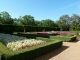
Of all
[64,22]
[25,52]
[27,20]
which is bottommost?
A: [25,52]

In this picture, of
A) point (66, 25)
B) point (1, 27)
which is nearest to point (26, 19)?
point (66, 25)

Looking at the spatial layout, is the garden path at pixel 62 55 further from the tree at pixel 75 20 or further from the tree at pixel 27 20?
the tree at pixel 27 20

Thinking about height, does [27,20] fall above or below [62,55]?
above

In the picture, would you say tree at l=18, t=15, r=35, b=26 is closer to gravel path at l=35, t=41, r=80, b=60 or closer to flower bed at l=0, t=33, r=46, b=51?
flower bed at l=0, t=33, r=46, b=51

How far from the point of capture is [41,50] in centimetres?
623

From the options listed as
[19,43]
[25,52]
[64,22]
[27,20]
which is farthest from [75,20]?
[25,52]

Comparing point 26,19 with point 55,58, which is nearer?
point 55,58

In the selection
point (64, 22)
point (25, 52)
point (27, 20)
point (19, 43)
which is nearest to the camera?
point (25, 52)

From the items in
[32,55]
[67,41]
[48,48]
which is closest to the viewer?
[32,55]

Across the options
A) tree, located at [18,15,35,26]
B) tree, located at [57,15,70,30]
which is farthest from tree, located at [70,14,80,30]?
tree, located at [18,15,35,26]

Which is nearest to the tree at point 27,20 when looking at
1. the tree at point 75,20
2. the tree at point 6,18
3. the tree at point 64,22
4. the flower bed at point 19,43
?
the tree at point 6,18

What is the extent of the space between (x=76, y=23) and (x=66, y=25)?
4245 millimetres

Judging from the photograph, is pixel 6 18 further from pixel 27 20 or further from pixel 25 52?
pixel 25 52

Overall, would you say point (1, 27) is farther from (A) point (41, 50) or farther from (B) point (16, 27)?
(A) point (41, 50)
